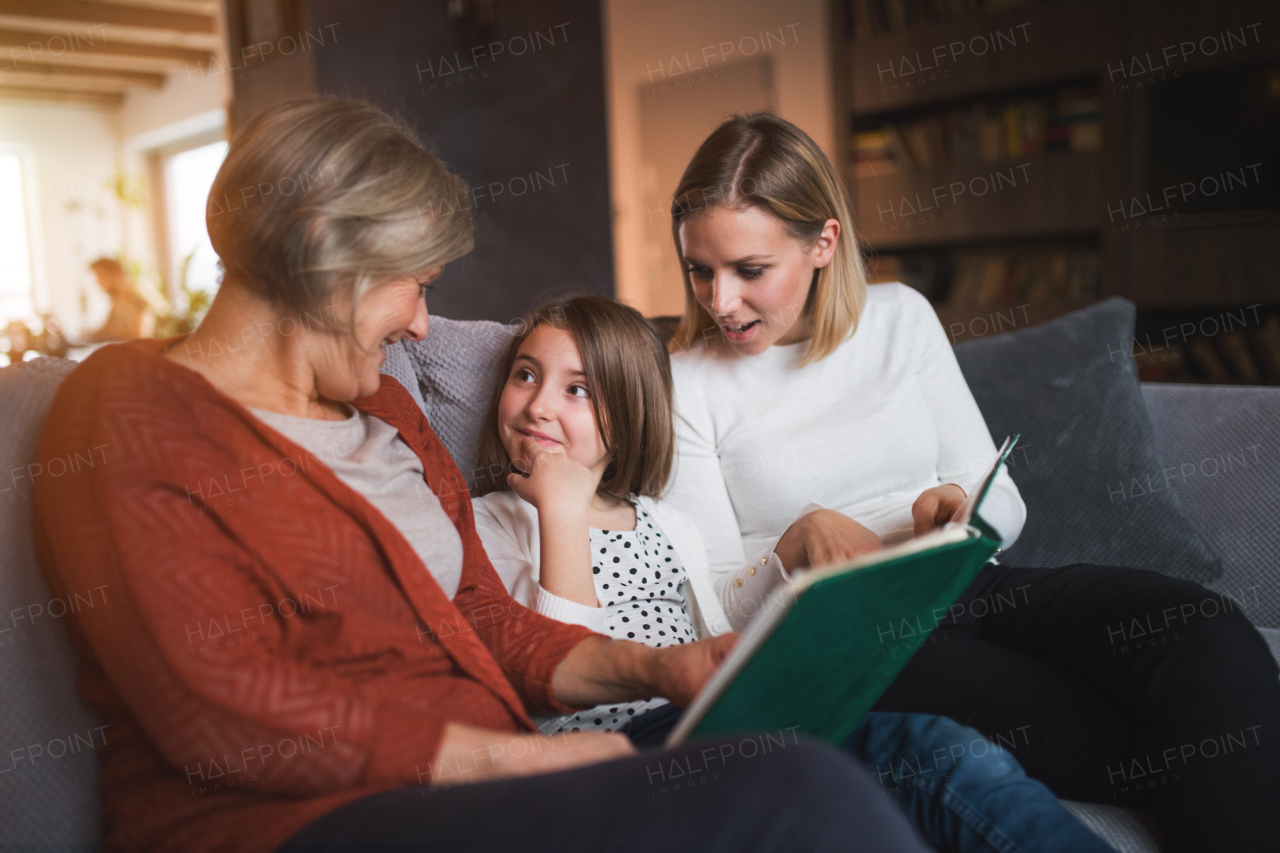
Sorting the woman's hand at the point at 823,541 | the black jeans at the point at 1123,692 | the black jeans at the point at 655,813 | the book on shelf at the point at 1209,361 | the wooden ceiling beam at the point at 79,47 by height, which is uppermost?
the wooden ceiling beam at the point at 79,47

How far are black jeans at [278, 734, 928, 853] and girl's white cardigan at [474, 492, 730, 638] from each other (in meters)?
0.40

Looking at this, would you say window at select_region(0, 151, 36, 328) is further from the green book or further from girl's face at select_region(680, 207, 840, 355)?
the green book

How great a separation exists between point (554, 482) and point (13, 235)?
8.99m

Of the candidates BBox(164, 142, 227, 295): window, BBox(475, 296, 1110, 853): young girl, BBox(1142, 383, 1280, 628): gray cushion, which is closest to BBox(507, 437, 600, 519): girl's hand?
BBox(475, 296, 1110, 853): young girl

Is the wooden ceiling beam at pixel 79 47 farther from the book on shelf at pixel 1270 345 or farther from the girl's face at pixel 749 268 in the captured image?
the book on shelf at pixel 1270 345

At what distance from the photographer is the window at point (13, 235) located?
26.2ft

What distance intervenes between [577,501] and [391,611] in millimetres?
350

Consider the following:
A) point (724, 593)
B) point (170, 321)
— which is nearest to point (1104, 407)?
point (724, 593)

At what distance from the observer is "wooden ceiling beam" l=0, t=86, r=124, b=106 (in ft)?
25.2

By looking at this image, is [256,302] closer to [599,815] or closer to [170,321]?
[599,815]

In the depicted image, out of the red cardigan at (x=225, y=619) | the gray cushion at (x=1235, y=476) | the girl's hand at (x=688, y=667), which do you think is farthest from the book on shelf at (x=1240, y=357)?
the red cardigan at (x=225, y=619)

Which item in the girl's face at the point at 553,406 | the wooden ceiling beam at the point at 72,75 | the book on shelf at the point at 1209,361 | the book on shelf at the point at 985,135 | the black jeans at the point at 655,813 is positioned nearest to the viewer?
the black jeans at the point at 655,813

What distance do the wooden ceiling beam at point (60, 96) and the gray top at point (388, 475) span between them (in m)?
8.68

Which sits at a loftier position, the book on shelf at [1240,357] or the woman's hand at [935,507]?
the book on shelf at [1240,357]
